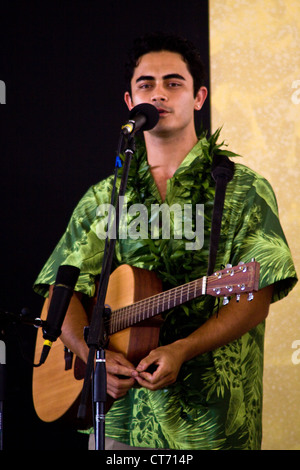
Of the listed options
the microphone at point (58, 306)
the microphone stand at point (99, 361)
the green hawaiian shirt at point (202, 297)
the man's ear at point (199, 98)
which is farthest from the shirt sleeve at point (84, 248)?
the microphone stand at point (99, 361)

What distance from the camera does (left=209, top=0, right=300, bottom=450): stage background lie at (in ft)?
11.7

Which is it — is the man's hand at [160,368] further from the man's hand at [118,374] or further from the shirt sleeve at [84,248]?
the shirt sleeve at [84,248]

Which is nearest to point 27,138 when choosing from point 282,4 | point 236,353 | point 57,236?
point 57,236

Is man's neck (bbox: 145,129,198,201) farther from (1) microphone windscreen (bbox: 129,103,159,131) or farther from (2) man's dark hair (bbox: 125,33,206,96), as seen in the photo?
(1) microphone windscreen (bbox: 129,103,159,131)

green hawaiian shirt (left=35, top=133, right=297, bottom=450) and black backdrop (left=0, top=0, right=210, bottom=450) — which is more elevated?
black backdrop (left=0, top=0, right=210, bottom=450)

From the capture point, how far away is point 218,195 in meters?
2.65

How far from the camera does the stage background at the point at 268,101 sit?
3.58m

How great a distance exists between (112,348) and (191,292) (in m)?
0.42

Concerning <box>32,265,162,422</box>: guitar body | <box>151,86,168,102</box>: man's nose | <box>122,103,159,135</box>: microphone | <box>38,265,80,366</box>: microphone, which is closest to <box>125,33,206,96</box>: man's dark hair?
<box>151,86,168,102</box>: man's nose

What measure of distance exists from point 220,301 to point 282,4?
1.91 m

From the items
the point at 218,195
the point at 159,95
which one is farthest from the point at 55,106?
the point at 218,195

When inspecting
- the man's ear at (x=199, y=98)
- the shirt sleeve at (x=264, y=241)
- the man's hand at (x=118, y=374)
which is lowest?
the man's hand at (x=118, y=374)

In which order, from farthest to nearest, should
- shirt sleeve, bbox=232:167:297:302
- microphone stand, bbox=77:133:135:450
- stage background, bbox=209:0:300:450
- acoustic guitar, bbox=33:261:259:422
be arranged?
stage background, bbox=209:0:300:450 → shirt sleeve, bbox=232:167:297:302 → acoustic guitar, bbox=33:261:259:422 → microphone stand, bbox=77:133:135:450

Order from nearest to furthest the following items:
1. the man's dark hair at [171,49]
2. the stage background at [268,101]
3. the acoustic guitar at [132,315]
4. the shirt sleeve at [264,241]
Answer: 1. the acoustic guitar at [132,315]
2. the shirt sleeve at [264,241]
3. the man's dark hair at [171,49]
4. the stage background at [268,101]
